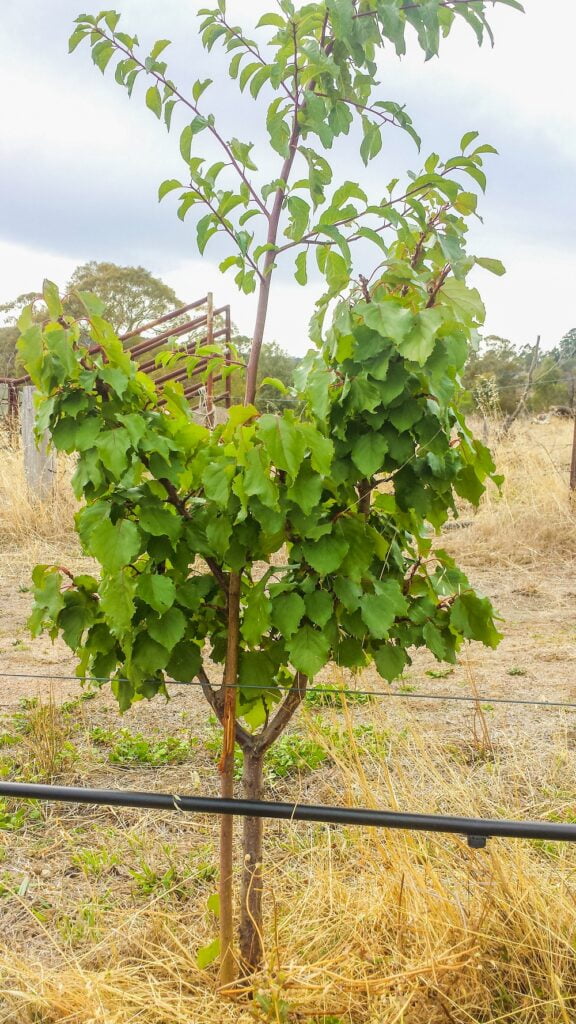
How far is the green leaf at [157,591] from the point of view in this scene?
1.22m

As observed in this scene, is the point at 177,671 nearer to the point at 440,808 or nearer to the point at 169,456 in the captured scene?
the point at 169,456

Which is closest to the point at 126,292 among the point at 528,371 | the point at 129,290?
the point at 129,290

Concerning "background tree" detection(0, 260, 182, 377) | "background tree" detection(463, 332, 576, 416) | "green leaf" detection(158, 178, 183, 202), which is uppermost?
"background tree" detection(0, 260, 182, 377)

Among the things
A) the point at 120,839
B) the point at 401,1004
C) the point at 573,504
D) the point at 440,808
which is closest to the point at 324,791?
the point at 440,808

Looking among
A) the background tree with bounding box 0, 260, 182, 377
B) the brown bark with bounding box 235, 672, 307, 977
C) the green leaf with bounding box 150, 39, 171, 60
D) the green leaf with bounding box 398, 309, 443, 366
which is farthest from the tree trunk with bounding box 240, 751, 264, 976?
the background tree with bounding box 0, 260, 182, 377

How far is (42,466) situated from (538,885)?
5.26 m

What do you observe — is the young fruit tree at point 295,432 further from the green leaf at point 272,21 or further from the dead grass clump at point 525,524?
the dead grass clump at point 525,524

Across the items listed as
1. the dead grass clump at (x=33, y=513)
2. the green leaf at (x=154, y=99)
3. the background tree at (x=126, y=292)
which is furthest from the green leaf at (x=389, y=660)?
the background tree at (x=126, y=292)

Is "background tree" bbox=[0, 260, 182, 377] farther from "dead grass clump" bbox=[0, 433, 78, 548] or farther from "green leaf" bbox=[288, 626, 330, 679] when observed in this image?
"green leaf" bbox=[288, 626, 330, 679]

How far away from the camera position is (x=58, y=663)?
3.63 m

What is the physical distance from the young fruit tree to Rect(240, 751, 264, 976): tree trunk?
2.5 inches

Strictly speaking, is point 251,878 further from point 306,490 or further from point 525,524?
point 525,524

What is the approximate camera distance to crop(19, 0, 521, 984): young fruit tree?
1.16 metres

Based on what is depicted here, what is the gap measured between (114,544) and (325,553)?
1.04ft
